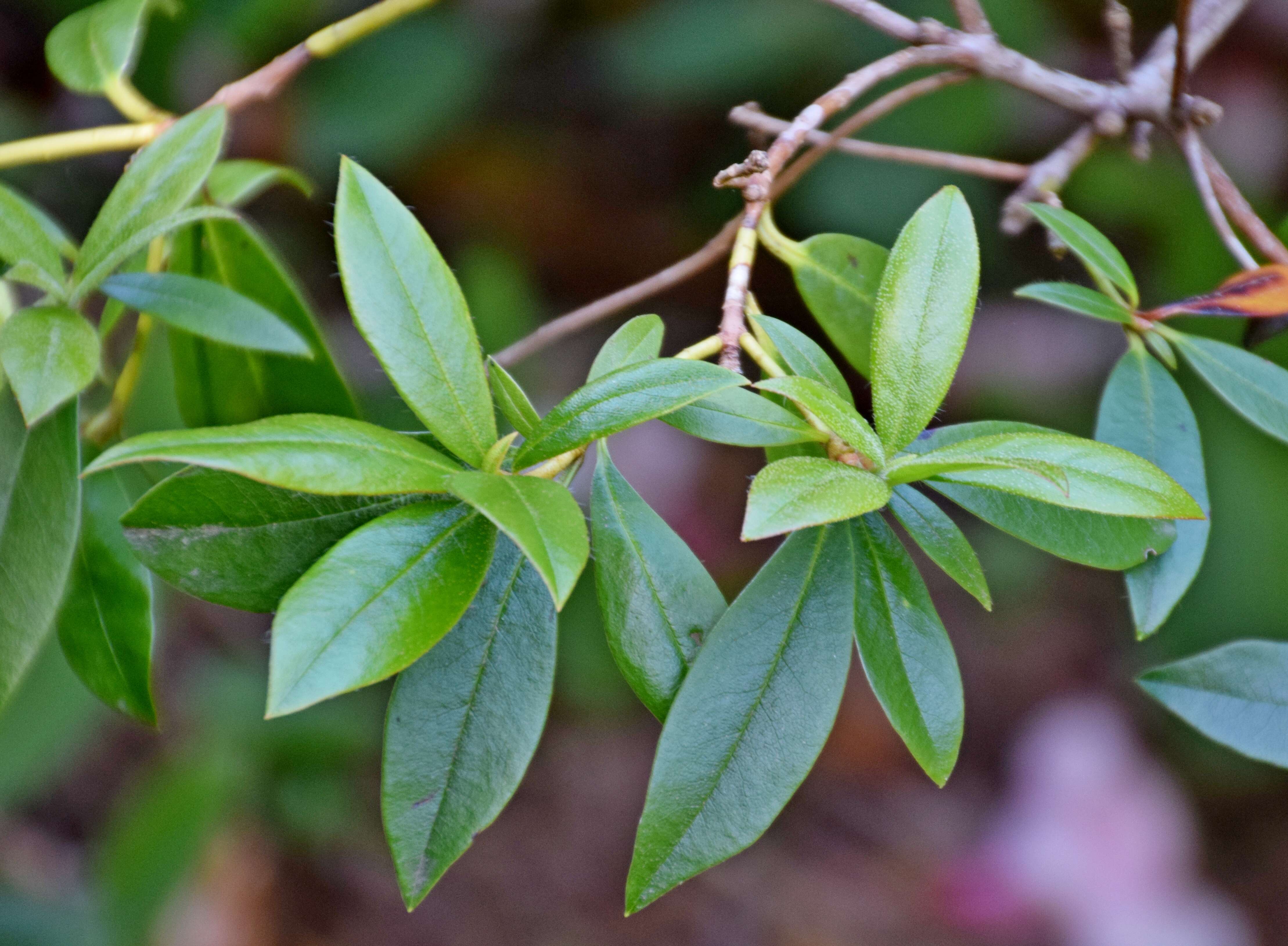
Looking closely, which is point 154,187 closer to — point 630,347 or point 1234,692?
point 630,347

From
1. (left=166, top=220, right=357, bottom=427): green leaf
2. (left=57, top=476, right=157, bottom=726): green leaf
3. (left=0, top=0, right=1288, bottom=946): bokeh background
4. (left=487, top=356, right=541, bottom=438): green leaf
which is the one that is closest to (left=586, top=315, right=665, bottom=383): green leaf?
(left=487, top=356, right=541, bottom=438): green leaf

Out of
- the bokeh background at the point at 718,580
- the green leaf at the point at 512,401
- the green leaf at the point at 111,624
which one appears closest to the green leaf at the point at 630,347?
the green leaf at the point at 512,401

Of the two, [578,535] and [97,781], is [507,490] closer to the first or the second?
[578,535]

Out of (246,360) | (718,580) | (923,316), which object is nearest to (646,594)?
(923,316)

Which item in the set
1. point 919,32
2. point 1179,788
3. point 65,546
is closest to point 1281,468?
point 1179,788

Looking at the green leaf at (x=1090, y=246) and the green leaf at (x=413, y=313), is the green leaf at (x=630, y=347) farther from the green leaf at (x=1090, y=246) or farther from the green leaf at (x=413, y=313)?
the green leaf at (x=1090, y=246)

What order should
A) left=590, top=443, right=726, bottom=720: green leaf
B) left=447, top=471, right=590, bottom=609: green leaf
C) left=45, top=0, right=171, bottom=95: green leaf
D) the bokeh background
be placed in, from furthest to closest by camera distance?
1. the bokeh background
2. left=45, top=0, right=171, bottom=95: green leaf
3. left=590, top=443, right=726, bottom=720: green leaf
4. left=447, top=471, right=590, bottom=609: green leaf

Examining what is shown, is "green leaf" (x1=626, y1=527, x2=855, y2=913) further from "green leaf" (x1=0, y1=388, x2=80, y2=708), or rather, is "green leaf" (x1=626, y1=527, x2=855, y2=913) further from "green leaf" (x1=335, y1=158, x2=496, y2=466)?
"green leaf" (x1=0, y1=388, x2=80, y2=708)
